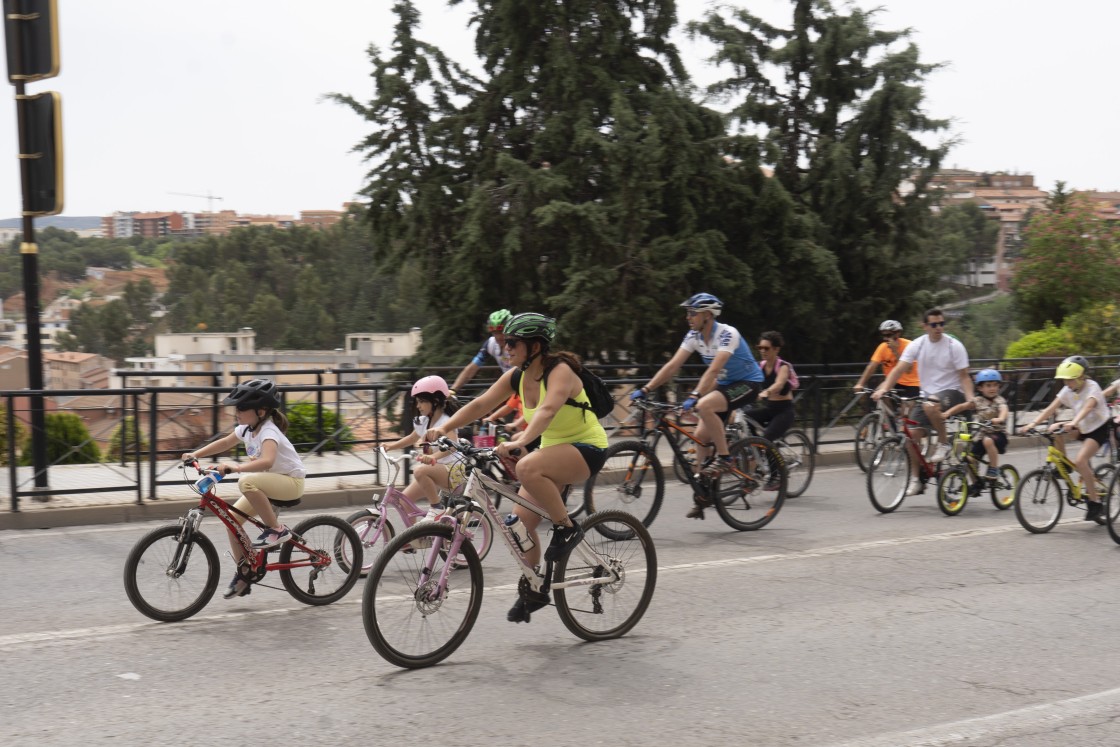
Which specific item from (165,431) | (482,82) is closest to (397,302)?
(482,82)

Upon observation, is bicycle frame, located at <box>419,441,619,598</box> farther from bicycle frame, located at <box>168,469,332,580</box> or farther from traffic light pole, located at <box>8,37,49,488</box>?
traffic light pole, located at <box>8,37,49,488</box>

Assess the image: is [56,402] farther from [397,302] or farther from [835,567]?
[397,302]

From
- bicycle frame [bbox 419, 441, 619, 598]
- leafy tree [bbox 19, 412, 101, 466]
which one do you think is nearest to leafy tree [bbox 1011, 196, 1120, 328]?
leafy tree [bbox 19, 412, 101, 466]

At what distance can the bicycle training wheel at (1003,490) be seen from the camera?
11.3 m

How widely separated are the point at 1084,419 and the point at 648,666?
5.76m

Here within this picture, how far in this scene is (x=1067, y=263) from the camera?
27.2 metres

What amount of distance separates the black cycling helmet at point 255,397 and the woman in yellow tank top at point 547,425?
1.39 metres

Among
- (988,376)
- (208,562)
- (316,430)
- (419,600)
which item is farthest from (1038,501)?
(316,430)

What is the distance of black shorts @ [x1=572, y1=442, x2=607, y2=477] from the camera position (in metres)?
6.11

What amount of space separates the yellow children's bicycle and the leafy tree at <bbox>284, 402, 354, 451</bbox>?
7094mm

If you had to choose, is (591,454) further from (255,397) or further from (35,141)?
(35,141)

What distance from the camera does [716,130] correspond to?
2105cm

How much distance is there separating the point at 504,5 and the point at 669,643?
16.4 metres

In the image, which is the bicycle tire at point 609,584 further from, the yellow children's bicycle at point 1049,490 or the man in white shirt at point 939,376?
the man in white shirt at point 939,376
